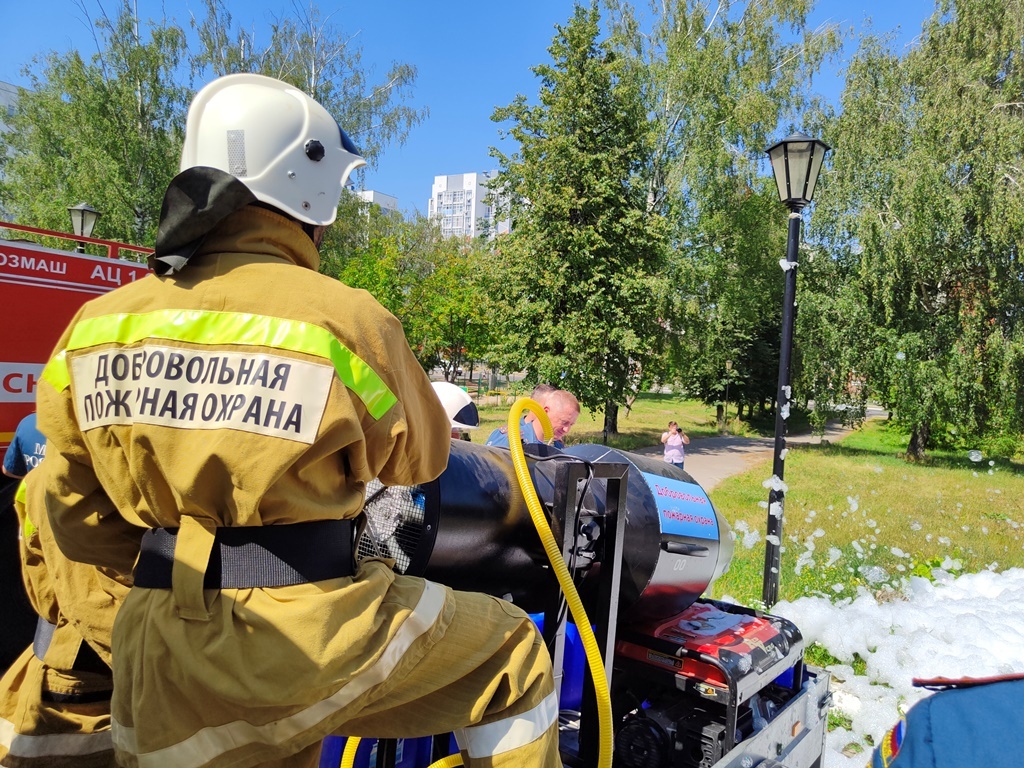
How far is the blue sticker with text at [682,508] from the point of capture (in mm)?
2602

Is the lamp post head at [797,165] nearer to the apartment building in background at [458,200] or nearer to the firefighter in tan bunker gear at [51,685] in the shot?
the firefighter in tan bunker gear at [51,685]

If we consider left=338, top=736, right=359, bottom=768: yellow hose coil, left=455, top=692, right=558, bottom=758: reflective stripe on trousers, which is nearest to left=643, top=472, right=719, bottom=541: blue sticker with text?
left=455, top=692, right=558, bottom=758: reflective stripe on trousers

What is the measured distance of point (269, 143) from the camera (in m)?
1.76

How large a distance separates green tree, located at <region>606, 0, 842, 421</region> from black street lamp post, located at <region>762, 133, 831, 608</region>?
13.5 m

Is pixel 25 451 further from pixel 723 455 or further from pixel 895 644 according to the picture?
pixel 723 455

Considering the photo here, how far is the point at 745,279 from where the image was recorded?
72.4 ft

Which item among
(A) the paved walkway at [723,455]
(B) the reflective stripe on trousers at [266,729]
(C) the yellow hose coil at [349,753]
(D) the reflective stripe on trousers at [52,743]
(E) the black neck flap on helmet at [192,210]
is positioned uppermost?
(E) the black neck flap on helmet at [192,210]

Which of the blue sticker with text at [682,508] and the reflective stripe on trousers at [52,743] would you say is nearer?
the reflective stripe on trousers at [52,743]

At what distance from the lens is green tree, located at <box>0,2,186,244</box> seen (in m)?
21.1

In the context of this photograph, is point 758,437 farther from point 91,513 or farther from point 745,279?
point 91,513

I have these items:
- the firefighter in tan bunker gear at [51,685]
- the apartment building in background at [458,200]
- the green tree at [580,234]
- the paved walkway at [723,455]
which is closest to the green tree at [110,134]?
the green tree at [580,234]

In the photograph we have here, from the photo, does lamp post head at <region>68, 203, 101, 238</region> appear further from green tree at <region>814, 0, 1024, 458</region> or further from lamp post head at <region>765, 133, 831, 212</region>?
green tree at <region>814, 0, 1024, 458</region>

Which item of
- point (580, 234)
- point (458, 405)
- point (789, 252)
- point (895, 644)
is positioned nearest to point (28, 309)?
point (458, 405)

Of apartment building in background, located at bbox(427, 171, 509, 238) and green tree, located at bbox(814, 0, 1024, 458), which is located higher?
apartment building in background, located at bbox(427, 171, 509, 238)
